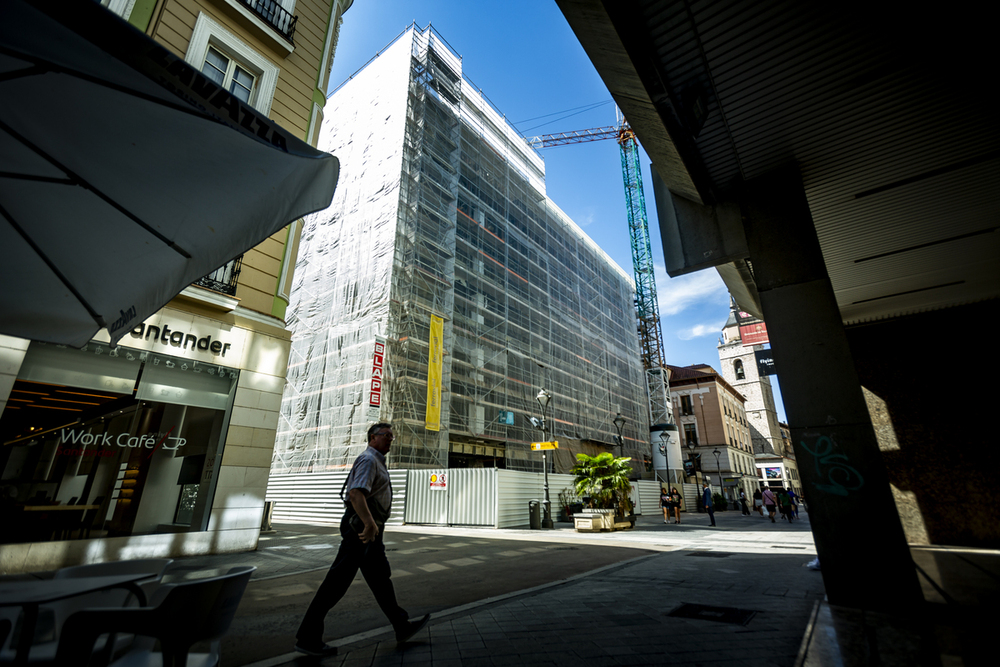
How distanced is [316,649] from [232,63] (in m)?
10.9

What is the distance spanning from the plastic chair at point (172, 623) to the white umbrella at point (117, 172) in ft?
5.89

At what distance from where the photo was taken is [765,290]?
513 centimetres

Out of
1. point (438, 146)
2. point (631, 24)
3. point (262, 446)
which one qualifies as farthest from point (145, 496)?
point (438, 146)

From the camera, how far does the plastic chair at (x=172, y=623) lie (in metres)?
1.51

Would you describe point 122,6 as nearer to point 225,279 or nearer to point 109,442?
→ point 225,279

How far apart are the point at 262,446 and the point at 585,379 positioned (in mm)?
25524

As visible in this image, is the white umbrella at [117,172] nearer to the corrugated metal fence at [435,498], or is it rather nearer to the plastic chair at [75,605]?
the plastic chair at [75,605]

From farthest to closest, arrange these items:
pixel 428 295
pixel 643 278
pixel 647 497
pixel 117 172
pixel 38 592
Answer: pixel 643 278
pixel 647 497
pixel 428 295
pixel 117 172
pixel 38 592

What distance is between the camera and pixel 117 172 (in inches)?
100.0

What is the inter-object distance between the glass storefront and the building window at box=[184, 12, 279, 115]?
5427 millimetres

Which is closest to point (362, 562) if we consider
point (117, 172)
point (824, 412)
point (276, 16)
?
point (117, 172)

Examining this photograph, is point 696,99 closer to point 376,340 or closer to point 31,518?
point 31,518

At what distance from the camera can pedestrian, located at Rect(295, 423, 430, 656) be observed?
3.00 metres

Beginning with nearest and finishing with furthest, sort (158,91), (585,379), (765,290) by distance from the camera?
(158,91)
(765,290)
(585,379)
